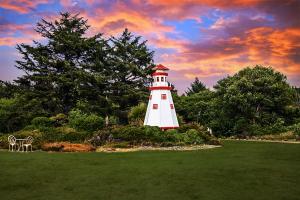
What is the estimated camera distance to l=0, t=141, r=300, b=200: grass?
33.6ft

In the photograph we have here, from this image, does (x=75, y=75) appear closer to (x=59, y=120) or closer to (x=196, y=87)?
(x=59, y=120)

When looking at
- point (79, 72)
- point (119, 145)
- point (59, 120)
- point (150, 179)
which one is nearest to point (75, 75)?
point (79, 72)

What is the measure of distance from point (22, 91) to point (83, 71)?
24.9 feet

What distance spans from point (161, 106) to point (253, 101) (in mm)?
14035

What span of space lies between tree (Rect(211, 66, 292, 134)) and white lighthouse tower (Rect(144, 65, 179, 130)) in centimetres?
1113

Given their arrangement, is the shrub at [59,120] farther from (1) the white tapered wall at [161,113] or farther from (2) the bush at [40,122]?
(1) the white tapered wall at [161,113]

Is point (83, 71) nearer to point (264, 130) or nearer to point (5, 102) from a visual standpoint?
point (5, 102)

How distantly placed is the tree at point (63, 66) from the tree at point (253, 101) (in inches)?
609

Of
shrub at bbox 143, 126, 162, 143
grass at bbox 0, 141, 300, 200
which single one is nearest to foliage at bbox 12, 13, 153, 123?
shrub at bbox 143, 126, 162, 143

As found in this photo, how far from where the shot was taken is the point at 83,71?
136 ft

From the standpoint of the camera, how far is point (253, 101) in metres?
41.6

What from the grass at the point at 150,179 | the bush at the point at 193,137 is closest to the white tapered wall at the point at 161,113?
the bush at the point at 193,137

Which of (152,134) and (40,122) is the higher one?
(40,122)

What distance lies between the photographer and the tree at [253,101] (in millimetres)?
41344
